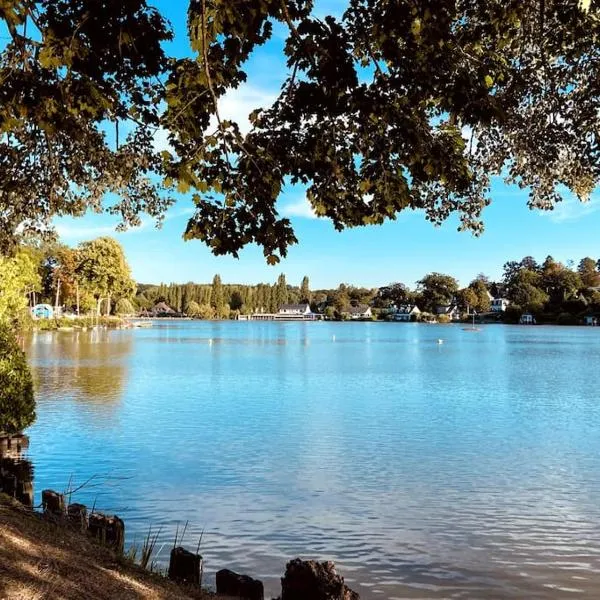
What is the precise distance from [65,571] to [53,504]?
9.78ft

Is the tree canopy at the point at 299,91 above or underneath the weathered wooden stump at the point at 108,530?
above

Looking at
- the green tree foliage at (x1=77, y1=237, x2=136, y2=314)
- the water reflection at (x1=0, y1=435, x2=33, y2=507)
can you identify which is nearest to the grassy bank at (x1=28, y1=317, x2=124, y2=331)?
the green tree foliage at (x1=77, y1=237, x2=136, y2=314)

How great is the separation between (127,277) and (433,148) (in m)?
113

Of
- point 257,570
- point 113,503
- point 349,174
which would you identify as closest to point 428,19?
point 349,174

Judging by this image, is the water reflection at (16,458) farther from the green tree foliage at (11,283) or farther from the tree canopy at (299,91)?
the green tree foliage at (11,283)

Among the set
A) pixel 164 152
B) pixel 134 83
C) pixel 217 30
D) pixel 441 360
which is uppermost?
pixel 134 83

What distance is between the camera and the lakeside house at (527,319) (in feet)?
614

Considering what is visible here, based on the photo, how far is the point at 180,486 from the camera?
14.2 metres

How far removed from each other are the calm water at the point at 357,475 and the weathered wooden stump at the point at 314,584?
10.7 feet

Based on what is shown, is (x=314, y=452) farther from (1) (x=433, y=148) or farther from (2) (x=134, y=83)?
(1) (x=433, y=148)

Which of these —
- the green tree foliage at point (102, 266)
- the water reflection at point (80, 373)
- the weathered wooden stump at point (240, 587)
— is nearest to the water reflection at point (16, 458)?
the weathered wooden stump at point (240, 587)

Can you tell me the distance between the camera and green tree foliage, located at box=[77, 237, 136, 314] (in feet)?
353

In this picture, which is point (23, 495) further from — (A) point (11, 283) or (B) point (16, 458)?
(A) point (11, 283)

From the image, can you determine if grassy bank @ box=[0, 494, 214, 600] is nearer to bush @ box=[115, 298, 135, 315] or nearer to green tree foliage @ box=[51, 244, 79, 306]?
green tree foliage @ box=[51, 244, 79, 306]
